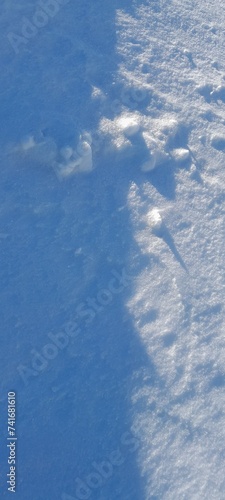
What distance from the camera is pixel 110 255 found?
3.60 metres

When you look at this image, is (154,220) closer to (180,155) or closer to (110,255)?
(110,255)

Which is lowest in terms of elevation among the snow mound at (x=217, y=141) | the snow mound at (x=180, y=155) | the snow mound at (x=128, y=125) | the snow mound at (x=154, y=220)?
the snow mound at (x=217, y=141)

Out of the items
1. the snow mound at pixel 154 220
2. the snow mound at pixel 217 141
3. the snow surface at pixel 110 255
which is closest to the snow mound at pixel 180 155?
the snow surface at pixel 110 255

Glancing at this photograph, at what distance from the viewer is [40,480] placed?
2.99 m

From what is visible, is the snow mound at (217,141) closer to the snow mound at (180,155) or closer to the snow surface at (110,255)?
the snow surface at (110,255)

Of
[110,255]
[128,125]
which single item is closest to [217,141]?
[128,125]

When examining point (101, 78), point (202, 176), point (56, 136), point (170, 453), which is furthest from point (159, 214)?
point (170, 453)

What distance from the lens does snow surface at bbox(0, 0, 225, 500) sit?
3.15 metres

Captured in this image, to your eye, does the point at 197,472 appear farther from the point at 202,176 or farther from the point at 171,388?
the point at 202,176

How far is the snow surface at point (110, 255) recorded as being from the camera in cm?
315

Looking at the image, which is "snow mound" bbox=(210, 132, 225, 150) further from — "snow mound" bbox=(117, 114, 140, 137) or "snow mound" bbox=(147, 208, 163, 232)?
"snow mound" bbox=(147, 208, 163, 232)

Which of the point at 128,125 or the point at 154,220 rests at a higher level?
the point at 128,125

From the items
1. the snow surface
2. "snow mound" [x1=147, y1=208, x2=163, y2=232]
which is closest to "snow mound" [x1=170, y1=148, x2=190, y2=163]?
the snow surface

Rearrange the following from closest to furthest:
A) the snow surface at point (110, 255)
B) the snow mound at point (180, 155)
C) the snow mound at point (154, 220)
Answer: the snow surface at point (110, 255) < the snow mound at point (154, 220) < the snow mound at point (180, 155)
